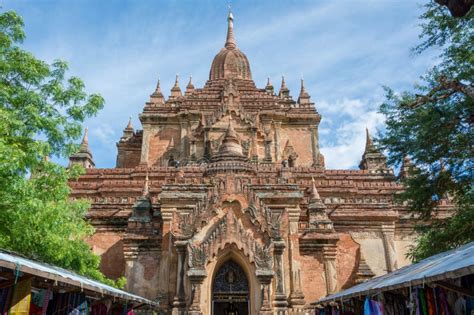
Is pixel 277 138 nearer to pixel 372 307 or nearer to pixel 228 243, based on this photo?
pixel 228 243

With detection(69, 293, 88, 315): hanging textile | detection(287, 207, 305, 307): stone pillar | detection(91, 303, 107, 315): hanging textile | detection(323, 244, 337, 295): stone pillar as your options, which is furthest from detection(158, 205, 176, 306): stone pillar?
detection(69, 293, 88, 315): hanging textile

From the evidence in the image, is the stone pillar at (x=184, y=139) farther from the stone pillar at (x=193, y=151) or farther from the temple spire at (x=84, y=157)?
the temple spire at (x=84, y=157)

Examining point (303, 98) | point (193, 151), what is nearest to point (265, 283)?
point (193, 151)

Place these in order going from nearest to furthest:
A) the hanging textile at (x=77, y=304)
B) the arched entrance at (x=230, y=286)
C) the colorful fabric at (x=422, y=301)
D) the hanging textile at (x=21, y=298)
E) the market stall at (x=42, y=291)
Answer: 1. the market stall at (x=42, y=291)
2. the hanging textile at (x=21, y=298)
3. the colorful fabric at (x=422, y=301)
4. the hanging textile at (x=77, y=304)
5. the arched entrance at (x=230, y=286)

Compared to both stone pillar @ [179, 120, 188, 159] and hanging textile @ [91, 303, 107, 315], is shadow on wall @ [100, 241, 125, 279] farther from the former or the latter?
stone pillar @ [179, 120, 188, 159]

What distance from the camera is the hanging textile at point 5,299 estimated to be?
261 inches

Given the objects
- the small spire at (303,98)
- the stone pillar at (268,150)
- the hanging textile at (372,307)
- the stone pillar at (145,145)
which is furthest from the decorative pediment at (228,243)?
the small spire at (303,98)

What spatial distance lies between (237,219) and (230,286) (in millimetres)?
2807

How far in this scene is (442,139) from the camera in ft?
42.5

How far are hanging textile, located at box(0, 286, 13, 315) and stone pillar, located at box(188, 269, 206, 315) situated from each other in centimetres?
946

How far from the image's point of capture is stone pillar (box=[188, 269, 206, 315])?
51.1 ft

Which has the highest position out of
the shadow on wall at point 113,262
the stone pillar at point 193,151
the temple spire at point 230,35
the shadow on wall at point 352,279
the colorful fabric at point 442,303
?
the temple spire at point 230,35

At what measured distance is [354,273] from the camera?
20391 mm

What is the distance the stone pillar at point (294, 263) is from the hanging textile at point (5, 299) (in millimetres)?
12230
